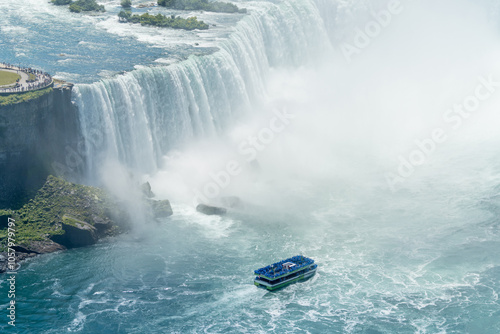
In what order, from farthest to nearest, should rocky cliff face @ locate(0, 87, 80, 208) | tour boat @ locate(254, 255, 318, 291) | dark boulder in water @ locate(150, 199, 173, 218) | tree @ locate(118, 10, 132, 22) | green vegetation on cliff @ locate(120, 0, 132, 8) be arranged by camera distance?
green vegetation on cliff @ locate(120, 0, 132, 8) < tree @ locate(118, 10, 132, 22) < dark boulder in water @ locate(150, 199, 173, 218) < rocky cliff face @ locate(0, 87, 80, 208) < tour boat @ locate(254, 255, 318, 291)

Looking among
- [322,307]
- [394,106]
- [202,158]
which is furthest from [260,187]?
[394,106]

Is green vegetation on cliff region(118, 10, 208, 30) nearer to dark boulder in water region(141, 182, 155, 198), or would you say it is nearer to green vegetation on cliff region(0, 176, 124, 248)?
dark boulder in water region(141, 182, 155, 198)

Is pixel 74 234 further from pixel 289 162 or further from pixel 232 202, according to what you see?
pixel 289 162

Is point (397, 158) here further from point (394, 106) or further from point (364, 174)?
point (394, 106)

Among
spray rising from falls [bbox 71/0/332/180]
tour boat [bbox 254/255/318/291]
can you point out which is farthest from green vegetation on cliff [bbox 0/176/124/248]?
tour boat [bbox 254/255/318/291]

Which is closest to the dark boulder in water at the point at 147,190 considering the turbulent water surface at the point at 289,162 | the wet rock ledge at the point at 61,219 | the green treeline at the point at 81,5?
the turbulent water surface at the point at 289,162

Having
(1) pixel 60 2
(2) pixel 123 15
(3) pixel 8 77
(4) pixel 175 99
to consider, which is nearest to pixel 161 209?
(4) pixel 175 99

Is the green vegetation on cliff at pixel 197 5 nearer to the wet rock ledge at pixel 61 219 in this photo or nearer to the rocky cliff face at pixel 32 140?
the rocky cliff face at pixel 32 140
